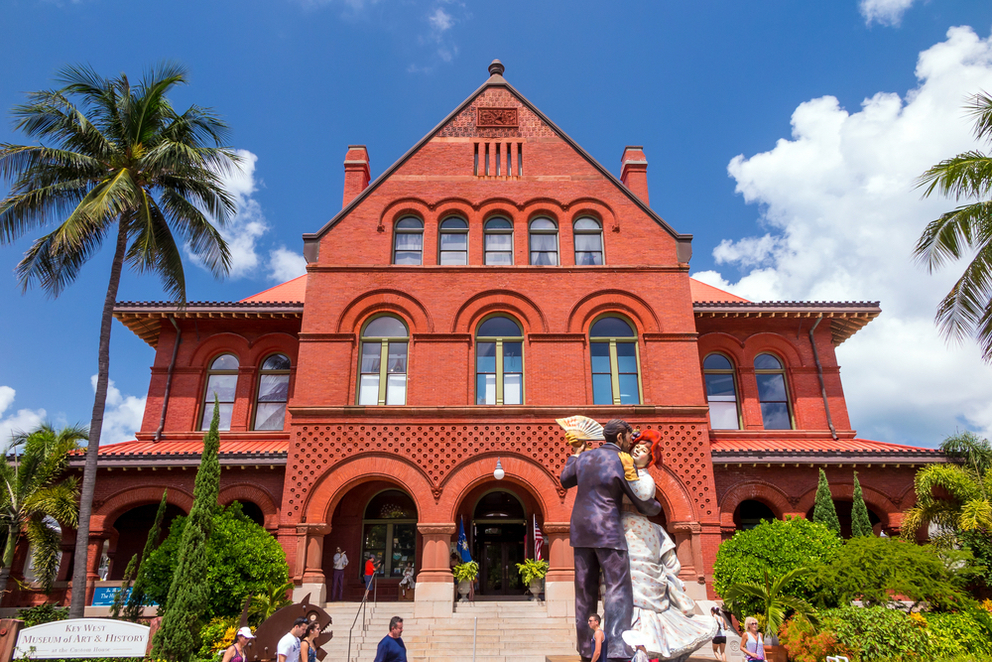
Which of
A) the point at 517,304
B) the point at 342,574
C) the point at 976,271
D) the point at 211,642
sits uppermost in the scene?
the point at 517,304

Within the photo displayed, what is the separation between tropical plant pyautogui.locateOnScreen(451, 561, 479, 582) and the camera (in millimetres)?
16750

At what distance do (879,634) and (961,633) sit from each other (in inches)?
64.2

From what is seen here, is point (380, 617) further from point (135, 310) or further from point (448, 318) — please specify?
point (135, 310)

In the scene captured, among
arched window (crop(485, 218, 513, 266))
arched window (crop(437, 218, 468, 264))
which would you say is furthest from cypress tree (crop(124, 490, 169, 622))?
arched window (crop(485, 218, 513, 266))

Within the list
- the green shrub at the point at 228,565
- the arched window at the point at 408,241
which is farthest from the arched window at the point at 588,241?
the green shrub at the point at 228,565

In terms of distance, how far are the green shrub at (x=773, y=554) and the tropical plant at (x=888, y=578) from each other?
787mm

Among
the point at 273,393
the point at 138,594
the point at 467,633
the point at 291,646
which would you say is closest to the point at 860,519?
the point at 467,633

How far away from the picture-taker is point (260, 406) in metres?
21.1

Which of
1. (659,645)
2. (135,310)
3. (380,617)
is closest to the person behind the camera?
(659,645)

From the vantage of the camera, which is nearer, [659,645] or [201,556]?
[659,645]

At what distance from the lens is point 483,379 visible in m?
18.7

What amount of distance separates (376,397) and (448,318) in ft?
9.73

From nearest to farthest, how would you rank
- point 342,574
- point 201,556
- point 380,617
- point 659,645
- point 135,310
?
point 659,645
point 201,556
point 380,617
point 342,574
point 135,310

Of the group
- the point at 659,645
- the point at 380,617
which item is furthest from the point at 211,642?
the point at 659,645
